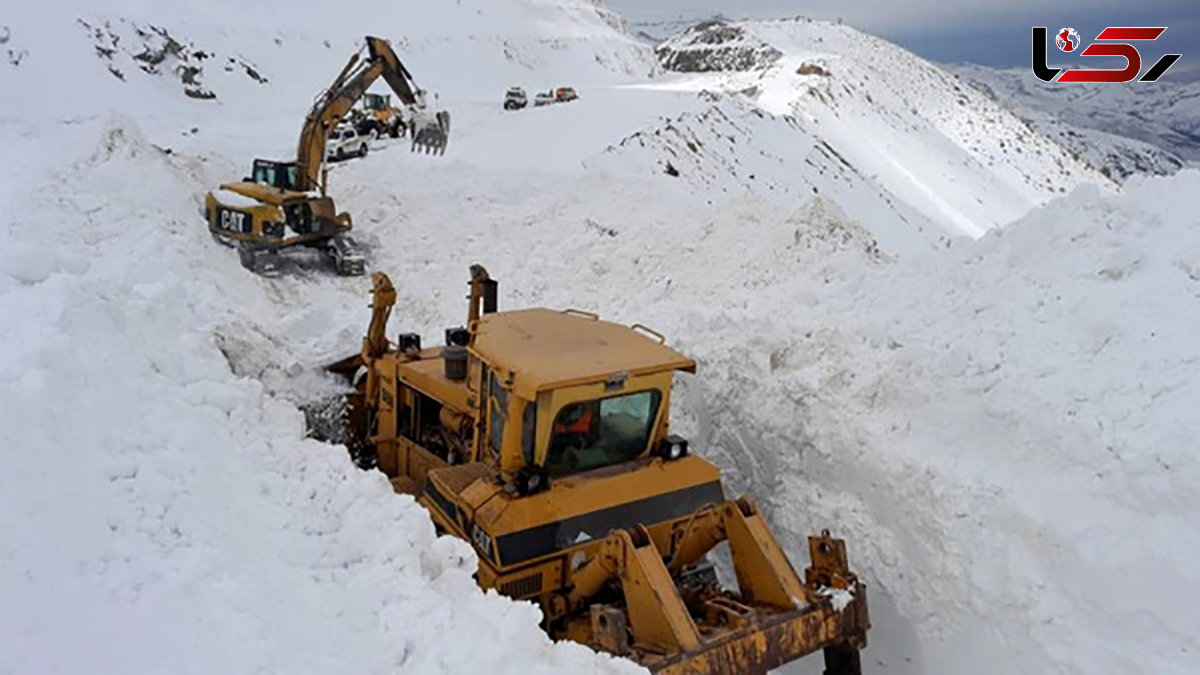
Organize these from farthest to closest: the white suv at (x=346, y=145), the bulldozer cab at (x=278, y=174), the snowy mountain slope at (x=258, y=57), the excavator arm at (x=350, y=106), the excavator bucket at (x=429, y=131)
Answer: the snowy mountain slope at (x=258, y=57) < the white suv at (x=346, y=145) < the bulldozer cab at (x=278, y=174) < the excavator bucket at (x=429, y=131) < the excavator arm at (x=350, y=106)

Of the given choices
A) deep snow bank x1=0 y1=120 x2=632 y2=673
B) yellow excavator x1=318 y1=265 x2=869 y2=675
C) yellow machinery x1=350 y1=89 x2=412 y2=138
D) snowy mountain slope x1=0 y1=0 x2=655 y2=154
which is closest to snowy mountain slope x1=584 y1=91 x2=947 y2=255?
yellow machinery x1=350 y1=89 x2=412 y2=138

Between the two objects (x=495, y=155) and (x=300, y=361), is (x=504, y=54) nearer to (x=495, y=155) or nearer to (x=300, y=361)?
(x=495, y=155)

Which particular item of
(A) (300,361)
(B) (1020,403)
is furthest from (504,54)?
(B) (1020,403)

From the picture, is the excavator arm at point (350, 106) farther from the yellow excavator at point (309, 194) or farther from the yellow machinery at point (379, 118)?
the yellow machinery at point (379, 118)

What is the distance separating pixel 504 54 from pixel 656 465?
131 ft

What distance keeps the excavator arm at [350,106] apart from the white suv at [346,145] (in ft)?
16.5

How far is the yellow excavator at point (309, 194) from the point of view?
43.4 ft

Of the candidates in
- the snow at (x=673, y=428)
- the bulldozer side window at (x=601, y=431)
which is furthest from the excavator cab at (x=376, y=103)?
the bulldozer side window at (x=601, y=431)

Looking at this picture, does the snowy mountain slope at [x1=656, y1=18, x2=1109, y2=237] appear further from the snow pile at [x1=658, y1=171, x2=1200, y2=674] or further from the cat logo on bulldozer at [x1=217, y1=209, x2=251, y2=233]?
the cat logo on bulldozer at [x1=217, y1=209, x2=251, y2=233]

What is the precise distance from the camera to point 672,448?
607 cm

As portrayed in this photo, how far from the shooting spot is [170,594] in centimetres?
391

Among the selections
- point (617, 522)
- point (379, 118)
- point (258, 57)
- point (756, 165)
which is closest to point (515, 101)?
point (379, 118)

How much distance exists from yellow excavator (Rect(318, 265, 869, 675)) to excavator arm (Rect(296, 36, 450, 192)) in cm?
811

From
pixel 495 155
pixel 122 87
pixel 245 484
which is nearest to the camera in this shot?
pixel 245 484
